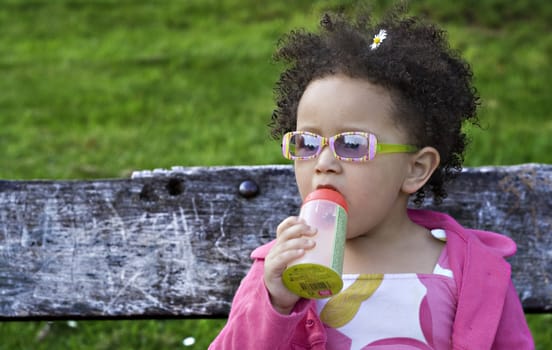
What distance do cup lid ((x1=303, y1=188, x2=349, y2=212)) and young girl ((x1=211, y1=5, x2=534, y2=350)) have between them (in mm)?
45

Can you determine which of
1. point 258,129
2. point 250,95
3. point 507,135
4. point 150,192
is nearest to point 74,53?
point 250,95

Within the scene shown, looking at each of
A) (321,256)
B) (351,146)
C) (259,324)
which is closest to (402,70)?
(351,146)

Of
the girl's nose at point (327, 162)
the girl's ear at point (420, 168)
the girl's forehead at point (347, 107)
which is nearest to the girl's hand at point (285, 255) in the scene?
the girl's nose at point (327, 162)

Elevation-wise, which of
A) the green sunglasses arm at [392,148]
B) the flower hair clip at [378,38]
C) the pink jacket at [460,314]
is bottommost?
A: the pink jacket at [460,314]

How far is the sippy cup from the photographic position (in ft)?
6.22

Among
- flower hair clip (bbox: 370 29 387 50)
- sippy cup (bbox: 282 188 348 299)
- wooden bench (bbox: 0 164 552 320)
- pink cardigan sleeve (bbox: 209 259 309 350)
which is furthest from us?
wooden bench (bbox: 0 164 552 320)

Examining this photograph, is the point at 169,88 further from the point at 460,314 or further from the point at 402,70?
the point at 460,314

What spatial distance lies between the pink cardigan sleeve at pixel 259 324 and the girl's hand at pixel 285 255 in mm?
26

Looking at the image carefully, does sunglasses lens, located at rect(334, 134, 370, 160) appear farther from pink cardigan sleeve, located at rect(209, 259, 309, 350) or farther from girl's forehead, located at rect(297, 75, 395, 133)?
pink cardigan sleeve, located at rect(209, 259, 309, 350)

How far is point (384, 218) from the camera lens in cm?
233

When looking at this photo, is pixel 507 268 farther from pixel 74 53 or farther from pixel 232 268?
pixel 74 53

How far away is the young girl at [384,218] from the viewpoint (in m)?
2.16

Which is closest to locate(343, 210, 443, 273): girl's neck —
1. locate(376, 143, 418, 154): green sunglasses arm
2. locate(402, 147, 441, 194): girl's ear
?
locate(402, 147, 441, 194): girl's ear

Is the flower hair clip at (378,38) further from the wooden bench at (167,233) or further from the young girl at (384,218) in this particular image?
the wooden bench at (167,233)
